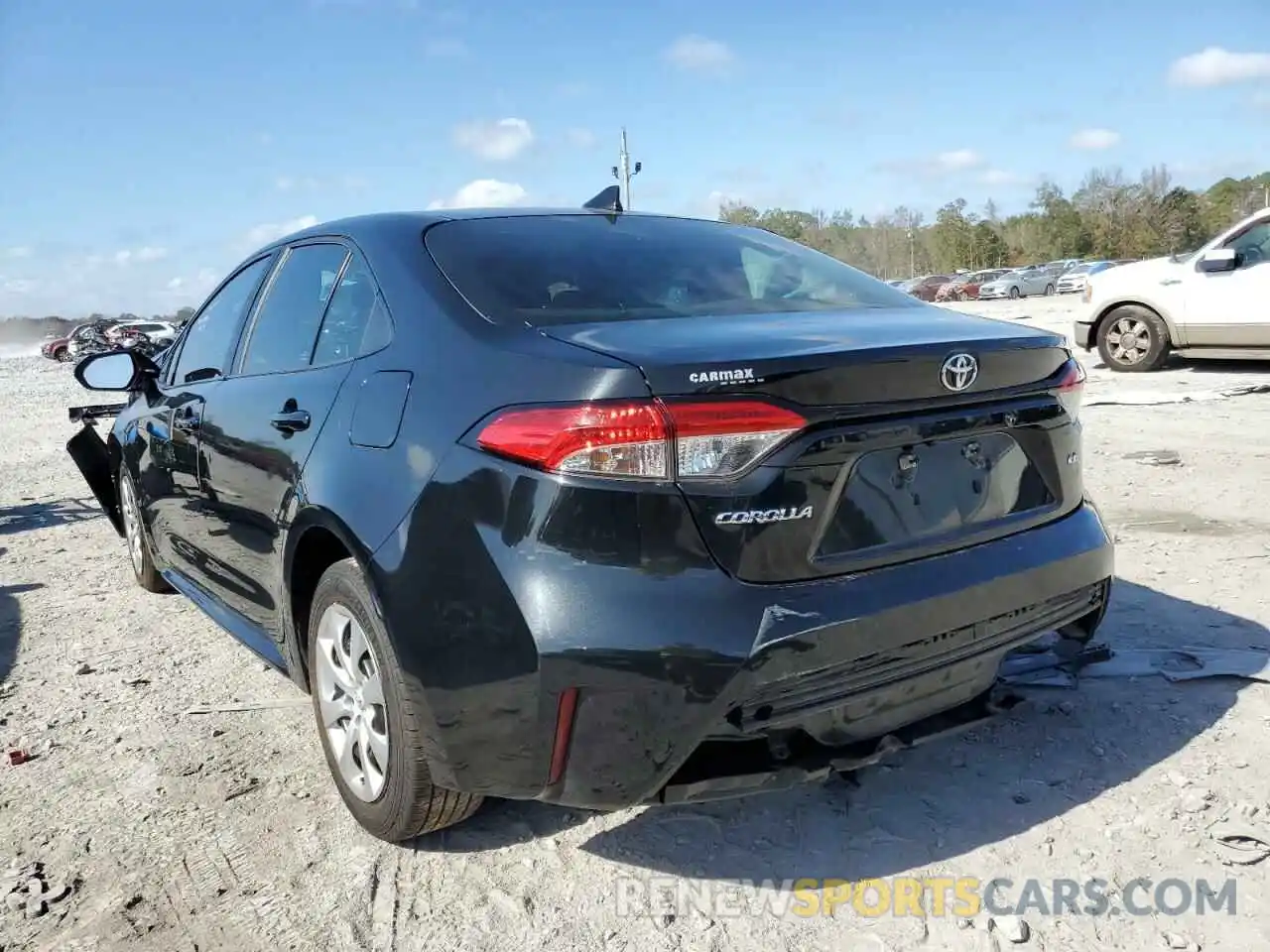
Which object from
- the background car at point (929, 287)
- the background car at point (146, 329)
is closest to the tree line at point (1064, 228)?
the background car at point (929, 287)

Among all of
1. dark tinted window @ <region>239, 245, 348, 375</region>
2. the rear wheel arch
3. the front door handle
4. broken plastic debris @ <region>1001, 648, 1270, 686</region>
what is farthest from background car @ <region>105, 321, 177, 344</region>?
broken plastic debris @ <region>1001, 648, 1270, 686</region>

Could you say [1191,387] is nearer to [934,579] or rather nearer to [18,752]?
[934,579]

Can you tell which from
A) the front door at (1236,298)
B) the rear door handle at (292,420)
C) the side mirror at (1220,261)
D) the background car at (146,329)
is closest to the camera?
the rear door handle at (292,420)

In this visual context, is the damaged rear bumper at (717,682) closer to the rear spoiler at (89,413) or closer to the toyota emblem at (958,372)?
the toyota emblem at (958,372)

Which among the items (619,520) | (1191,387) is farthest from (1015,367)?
(1191,387)

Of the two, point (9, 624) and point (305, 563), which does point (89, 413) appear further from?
point (305, 563)

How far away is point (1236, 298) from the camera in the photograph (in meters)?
10.1

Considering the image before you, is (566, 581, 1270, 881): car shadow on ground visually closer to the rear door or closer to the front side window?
the rear door

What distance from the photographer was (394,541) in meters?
2.24

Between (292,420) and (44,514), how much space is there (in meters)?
5.53

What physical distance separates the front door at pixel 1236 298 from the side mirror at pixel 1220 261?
63mm

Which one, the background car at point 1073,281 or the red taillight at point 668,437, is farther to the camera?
the background car at point 1073,281

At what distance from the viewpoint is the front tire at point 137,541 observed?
4.71 m

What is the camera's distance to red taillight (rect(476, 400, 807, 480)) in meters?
1.94
